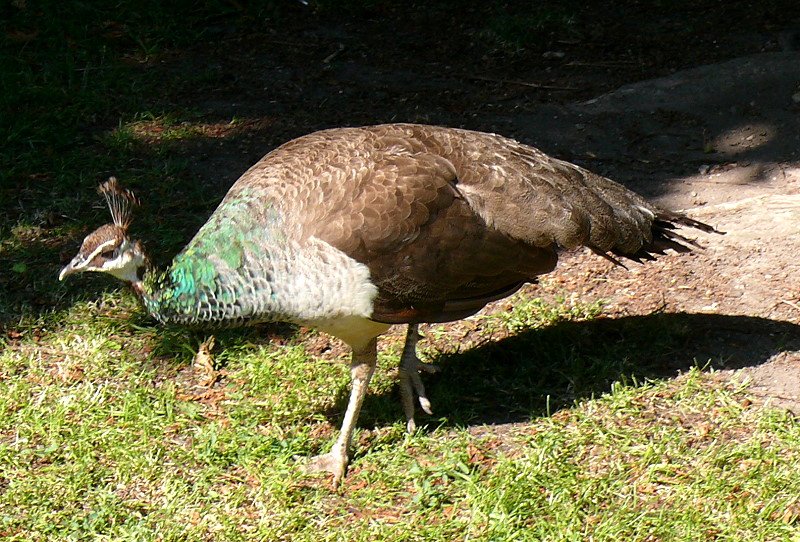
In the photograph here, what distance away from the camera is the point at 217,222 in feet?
12.2

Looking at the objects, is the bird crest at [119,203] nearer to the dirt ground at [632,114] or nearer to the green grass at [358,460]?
the green grass at [358,460]

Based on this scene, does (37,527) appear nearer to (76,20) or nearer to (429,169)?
(429,169)

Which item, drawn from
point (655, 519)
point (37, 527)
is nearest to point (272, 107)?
point (37, 527)

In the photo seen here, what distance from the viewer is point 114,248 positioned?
3.61 m

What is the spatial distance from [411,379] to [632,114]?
109 inches

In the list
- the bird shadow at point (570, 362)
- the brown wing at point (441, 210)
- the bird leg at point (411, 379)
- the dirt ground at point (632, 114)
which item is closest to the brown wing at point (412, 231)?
the brown wing at point (441, 210)

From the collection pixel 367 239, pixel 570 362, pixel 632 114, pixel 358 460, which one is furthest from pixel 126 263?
pixel 632 114

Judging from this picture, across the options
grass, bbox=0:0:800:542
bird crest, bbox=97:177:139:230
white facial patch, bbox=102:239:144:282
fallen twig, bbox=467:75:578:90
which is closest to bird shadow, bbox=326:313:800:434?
grass, bbox=0:0:800:542

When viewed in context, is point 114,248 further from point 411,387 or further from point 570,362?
point 570,362

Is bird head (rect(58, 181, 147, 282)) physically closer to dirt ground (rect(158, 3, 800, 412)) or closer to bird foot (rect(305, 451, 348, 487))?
bird foot (rect(305, 451, 348, 487))

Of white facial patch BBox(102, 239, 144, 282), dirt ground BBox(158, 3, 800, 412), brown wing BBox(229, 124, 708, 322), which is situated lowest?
dirt ground BBox(158, 3, 800, 412)

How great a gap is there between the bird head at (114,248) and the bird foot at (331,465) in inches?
38.9

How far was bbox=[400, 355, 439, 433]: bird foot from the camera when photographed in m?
3.99

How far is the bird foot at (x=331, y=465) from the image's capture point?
3736 mm
